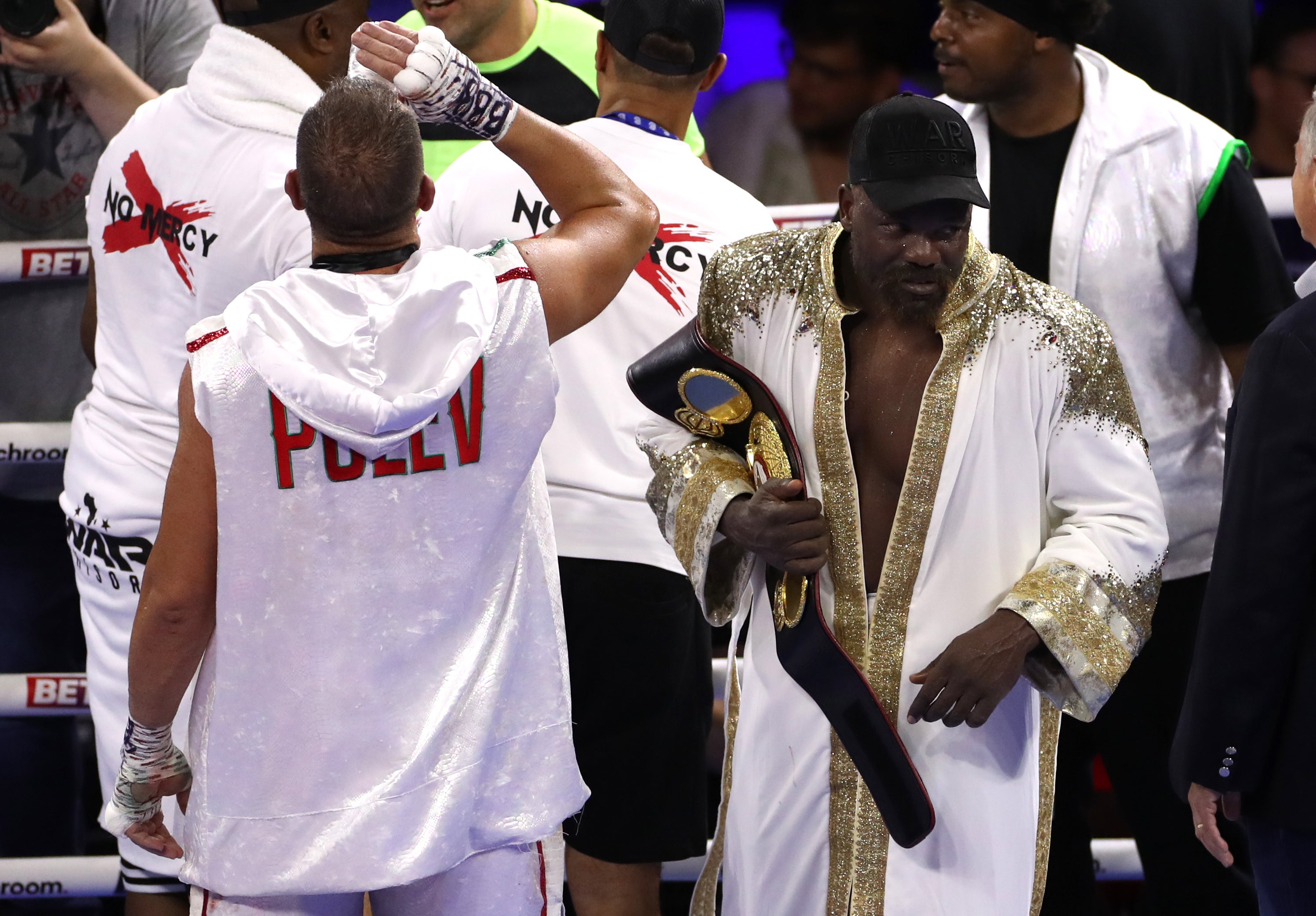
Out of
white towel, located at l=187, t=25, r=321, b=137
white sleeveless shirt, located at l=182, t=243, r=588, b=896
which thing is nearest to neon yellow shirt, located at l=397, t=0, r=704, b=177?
white towel, located at l=187, t=25, r=321, b=137

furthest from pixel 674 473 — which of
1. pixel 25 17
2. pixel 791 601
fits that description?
pixel 25 17

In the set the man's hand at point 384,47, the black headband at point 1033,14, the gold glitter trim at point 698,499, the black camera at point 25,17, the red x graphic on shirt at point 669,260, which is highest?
the man's hand at point 384,47

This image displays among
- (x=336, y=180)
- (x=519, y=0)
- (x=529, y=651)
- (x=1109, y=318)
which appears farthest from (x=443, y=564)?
(x=519, y=0)

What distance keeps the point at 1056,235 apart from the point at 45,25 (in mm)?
2050

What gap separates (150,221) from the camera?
108 inches

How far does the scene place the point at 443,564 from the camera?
192cm

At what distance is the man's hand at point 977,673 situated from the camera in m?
2.13

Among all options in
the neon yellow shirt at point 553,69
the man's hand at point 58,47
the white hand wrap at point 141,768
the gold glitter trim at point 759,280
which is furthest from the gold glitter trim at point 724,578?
the man's hand at point 58,47

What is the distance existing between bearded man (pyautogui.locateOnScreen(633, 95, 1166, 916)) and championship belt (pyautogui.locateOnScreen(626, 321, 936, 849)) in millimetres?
31

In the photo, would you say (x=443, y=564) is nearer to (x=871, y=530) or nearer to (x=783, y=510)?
(x=783, y=510)

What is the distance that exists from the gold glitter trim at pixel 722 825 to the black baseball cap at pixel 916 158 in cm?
78

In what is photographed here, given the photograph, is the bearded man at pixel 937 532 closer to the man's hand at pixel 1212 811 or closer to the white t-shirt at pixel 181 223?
the man's hand at pixel 1212 811

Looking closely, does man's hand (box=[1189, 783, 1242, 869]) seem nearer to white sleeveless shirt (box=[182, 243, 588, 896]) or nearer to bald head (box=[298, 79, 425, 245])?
white sleeveless shirt (box=[182, 243, 588, 896])

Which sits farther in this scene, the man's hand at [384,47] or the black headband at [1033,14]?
the black headband at [1033,14]
